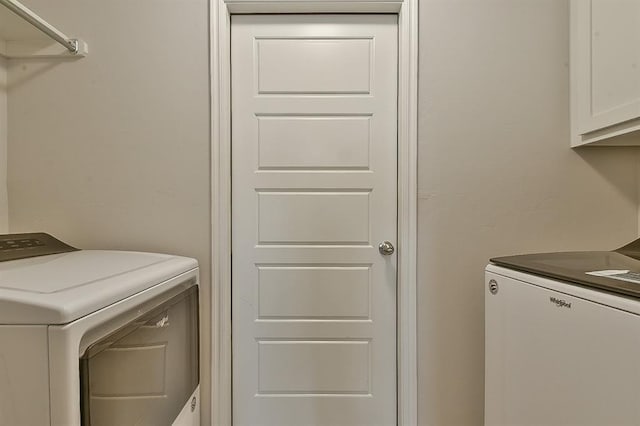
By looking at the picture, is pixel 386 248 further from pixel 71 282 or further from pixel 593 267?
pixel 71 282

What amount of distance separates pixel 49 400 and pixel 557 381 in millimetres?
1049

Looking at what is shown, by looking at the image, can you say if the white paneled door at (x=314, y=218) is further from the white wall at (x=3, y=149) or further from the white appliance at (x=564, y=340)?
the white wall at (x=3, y=149)

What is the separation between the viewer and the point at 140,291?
0.87 metres

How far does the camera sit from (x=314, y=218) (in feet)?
5.00

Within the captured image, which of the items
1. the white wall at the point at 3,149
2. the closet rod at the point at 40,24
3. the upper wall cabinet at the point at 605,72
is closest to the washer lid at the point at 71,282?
the white wall at the point at 3,149

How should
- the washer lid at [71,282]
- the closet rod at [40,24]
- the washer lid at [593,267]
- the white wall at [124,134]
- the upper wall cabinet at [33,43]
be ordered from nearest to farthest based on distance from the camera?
1. the washer lid at [71,282]
2. the washer lid at [593,267]
3. the closet rod at [40,24]
4. the upper wall cabinet at [33,43]
5. the white wall at [124,134]

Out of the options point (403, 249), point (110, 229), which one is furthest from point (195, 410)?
point (403, 249)

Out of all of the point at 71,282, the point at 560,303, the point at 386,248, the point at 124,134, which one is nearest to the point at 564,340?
the point at 560,303

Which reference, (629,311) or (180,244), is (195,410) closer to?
(180,244)

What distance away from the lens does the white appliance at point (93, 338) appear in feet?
2.03

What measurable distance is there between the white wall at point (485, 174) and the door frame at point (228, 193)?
0.14 feet

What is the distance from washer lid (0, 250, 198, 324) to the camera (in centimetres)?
62

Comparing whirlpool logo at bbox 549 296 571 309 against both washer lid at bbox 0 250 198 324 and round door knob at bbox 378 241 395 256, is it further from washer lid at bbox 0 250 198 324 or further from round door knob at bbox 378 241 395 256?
washer lid at bbox 0 250 198 324

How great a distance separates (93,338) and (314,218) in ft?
3.10
